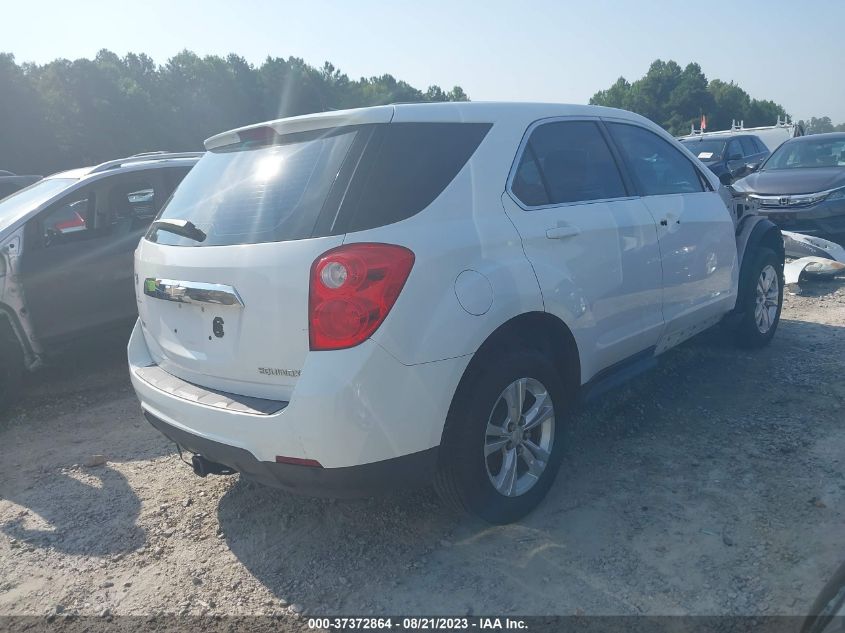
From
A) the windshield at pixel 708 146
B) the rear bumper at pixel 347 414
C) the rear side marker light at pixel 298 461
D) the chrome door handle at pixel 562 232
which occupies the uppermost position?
the windshield at pixel 708 146

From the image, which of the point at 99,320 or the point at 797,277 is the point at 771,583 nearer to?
the point at 99,320

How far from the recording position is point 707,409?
4547 mm

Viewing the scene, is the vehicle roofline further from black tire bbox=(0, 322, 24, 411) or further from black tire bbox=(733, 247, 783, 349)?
black tire bbox=(0, 322, 24, 411)

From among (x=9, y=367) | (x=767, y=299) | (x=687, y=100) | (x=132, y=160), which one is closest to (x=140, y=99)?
(x=132, y=160)

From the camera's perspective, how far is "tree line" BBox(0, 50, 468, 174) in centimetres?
3462

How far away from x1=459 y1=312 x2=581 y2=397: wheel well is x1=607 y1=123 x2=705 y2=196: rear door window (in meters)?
1.25

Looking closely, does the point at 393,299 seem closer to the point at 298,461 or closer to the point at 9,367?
the point at 298,461

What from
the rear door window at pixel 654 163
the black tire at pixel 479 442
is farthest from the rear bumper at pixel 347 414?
the rear door window at pixel 654 163

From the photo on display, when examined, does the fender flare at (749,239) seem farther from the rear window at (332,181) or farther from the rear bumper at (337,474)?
the rear bumper at (337,474)

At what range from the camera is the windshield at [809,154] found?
409 inches

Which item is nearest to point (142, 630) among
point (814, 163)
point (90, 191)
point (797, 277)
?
point (90, 191)

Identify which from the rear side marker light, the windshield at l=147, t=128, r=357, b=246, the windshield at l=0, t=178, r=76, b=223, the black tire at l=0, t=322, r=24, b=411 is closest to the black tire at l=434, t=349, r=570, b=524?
the rear side marker light

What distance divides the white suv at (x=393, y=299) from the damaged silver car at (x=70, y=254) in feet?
7.39

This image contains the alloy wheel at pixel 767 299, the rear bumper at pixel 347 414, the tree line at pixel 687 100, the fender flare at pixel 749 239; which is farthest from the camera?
the tree line at pixel 687 100
